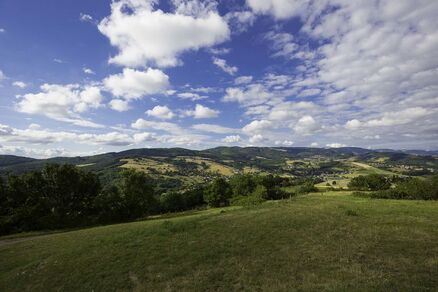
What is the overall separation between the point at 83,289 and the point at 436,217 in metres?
32.2

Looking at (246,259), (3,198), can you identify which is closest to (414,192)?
(246,259)

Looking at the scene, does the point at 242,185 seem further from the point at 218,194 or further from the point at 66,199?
the point at 66,199

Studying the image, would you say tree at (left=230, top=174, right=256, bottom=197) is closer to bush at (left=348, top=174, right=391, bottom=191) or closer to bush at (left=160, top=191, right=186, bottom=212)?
bush at (left=160, top=191, right=186, bottom=212)

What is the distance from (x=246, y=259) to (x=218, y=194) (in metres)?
77.6

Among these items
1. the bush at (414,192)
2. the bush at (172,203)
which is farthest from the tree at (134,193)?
the bush at (414,192)

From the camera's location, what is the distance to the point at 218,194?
308 ft

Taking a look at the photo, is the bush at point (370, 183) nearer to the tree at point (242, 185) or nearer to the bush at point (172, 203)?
the tree at point (242, 185)

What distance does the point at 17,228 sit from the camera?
158 ft

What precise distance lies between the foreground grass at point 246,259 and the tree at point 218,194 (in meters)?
66.1

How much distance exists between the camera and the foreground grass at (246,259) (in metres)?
13.4

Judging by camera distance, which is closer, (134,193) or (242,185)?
(134,193)

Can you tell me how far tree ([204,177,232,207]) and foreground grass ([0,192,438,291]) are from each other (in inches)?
2600

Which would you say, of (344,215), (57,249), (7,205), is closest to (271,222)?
(344,215)

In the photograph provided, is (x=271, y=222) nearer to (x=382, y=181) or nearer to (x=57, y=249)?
(x=57, y=249)
